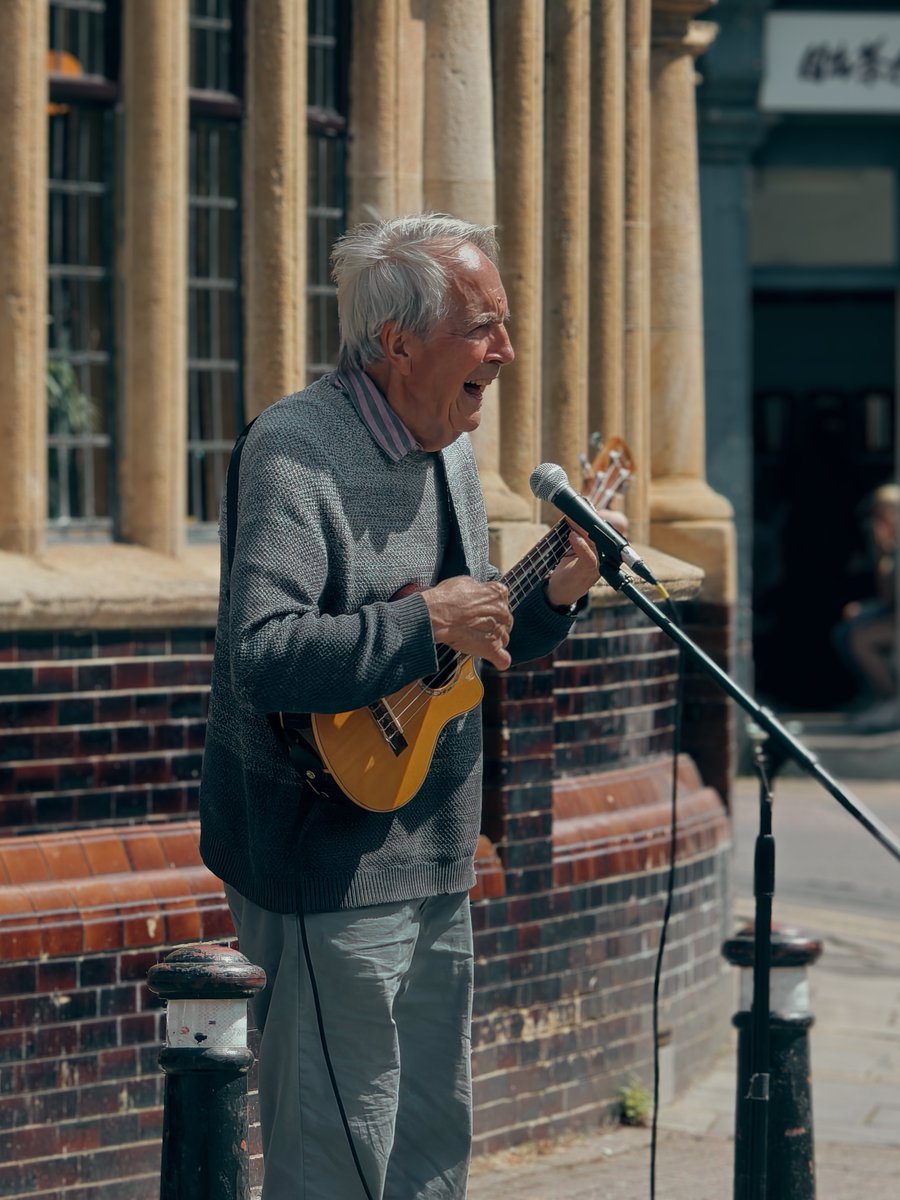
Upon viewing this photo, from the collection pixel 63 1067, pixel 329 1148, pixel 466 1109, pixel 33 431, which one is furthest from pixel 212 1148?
pixel 33 431

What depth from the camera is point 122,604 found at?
550 cm

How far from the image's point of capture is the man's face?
154 inches

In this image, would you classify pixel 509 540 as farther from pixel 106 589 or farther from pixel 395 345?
pixel 395 345

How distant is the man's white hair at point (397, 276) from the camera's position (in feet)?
12.8

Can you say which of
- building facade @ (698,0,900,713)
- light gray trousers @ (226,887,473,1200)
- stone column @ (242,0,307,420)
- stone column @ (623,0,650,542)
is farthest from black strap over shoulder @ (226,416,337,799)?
building facade @ (698,0,900,713)

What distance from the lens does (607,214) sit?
7.01 m

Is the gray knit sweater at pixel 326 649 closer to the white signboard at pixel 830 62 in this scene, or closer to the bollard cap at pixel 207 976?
the bollard cap at pixel 207 976

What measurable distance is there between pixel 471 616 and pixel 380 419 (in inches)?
15.9

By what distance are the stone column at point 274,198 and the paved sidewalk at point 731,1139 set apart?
2146 mm

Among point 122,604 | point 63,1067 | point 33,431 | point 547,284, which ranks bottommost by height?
point 63,1067

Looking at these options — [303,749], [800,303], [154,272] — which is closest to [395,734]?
[303,749]

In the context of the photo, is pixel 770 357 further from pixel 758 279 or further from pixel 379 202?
pixel 379 202

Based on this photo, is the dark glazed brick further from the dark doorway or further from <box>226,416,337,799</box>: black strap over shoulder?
the dark doorway

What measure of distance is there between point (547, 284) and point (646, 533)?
0.96 metres
